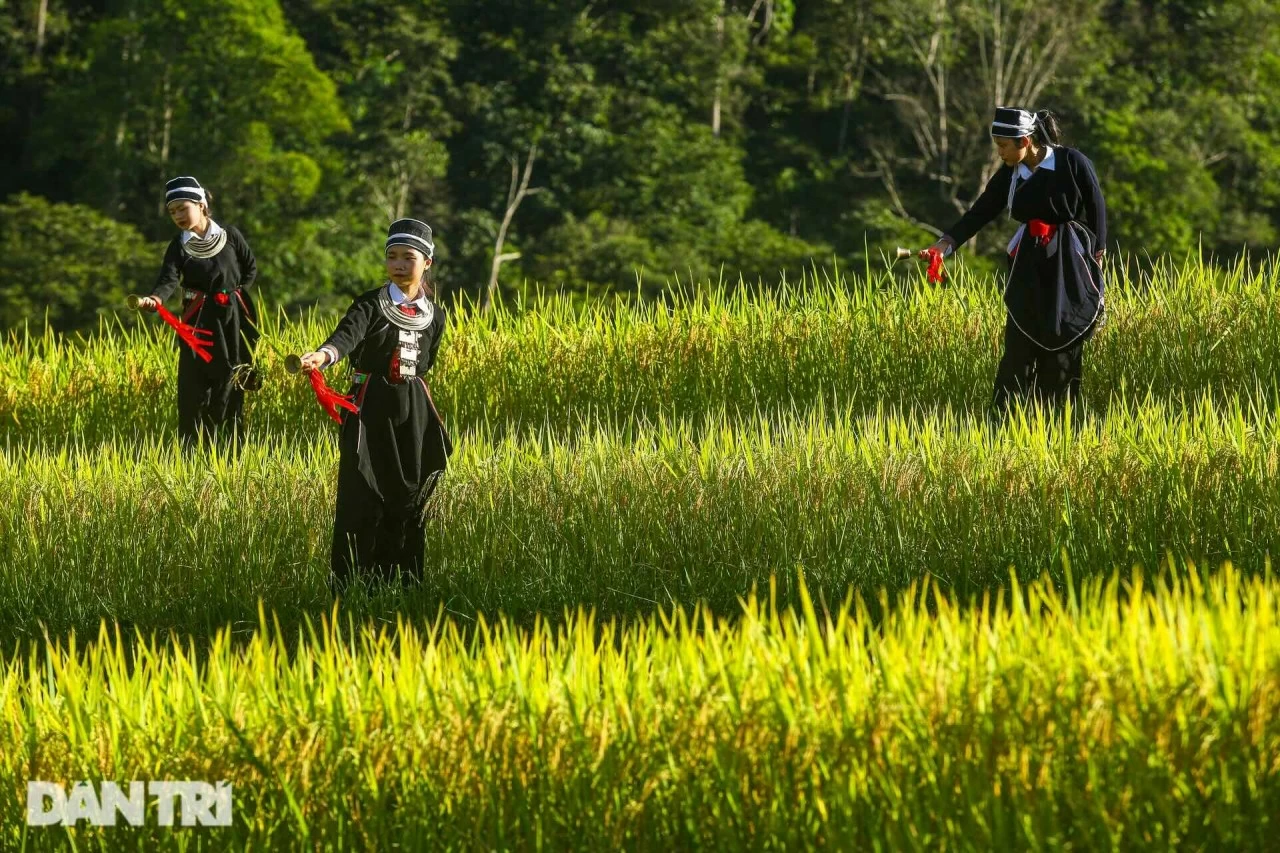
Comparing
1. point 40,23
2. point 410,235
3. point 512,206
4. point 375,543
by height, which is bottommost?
point 512,206

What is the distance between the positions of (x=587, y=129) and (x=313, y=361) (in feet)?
90.1

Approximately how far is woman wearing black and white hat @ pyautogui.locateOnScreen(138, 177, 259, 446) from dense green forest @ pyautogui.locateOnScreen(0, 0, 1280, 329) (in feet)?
58.5

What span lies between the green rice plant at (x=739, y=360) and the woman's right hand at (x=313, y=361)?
3.44 meters

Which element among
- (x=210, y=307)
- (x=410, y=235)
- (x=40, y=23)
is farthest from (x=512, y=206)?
(x=410, y=235)

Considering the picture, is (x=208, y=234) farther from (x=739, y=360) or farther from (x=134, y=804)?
(x=134, y=804)

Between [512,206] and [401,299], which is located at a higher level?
[401,299]

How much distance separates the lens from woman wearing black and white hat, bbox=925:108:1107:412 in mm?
6770

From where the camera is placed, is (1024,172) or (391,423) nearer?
(391,423)

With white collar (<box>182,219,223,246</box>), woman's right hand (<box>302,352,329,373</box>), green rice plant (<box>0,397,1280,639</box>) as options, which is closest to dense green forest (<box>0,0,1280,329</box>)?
white collar (<box>182,219,223,246</box>)

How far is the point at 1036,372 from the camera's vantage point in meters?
7.16

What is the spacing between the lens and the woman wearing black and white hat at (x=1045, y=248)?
22.2 feet

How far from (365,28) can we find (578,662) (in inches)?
1189

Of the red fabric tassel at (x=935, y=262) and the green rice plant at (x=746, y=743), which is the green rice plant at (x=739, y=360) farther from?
the green rice plant at (x=746, y=743)

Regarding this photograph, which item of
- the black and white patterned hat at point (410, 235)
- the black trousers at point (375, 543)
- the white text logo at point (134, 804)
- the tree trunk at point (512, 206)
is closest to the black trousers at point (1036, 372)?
the black trousers at point (375, 543)
